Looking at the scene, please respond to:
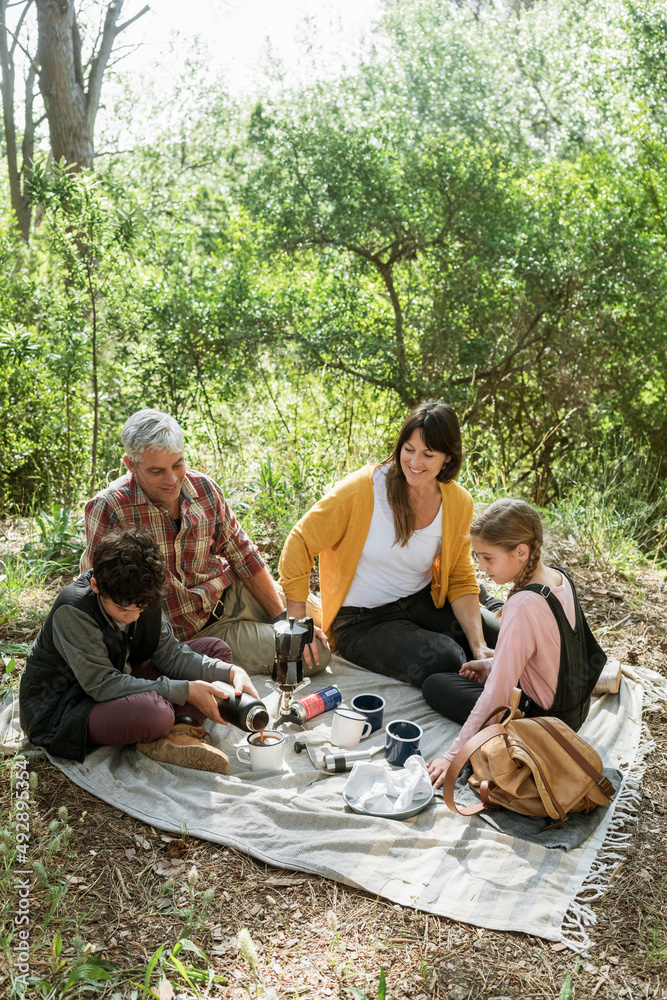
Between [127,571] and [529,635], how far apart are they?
1.30 meters

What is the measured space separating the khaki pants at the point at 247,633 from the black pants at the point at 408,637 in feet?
0.50

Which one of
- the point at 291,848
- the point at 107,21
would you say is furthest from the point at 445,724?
the point at 107,21

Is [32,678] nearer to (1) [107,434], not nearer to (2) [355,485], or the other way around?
(2) [355,485]

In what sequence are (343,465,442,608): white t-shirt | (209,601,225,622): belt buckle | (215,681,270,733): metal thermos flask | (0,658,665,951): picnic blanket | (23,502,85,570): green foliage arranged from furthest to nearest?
(23,502,85,570): green foliage
(209,601,225,622): belt buckle
(343,465,442,608): white t-shirt
(215,681,270,733): metal thermos flask
(0,658,665,951): picnic blanket

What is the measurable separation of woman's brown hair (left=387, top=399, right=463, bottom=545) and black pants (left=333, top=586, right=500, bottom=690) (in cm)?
35

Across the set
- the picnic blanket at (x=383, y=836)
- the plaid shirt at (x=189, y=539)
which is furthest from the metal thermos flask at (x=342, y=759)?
the plaid shirt at (x=189, y=539)

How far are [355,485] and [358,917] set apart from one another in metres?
1.70

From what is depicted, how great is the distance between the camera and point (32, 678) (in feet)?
8.79

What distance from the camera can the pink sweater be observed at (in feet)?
8.30

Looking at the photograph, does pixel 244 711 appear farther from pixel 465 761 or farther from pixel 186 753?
pixel 465 761

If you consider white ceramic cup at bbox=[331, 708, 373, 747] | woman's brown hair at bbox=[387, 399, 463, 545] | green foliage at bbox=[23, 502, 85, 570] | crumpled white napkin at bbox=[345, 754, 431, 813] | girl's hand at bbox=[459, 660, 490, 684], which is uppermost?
woman's brown hair at bbox=[387, 399, 463, 545]

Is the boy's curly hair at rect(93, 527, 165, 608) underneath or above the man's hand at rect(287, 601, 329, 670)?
above

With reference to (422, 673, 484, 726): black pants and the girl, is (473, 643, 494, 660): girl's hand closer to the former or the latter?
(422, 673, 484, 726): black pants

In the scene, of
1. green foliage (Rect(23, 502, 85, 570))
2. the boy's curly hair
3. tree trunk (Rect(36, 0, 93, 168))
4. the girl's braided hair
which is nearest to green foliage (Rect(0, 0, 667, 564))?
green foliage (Rect(23, 502, 85, 570))
